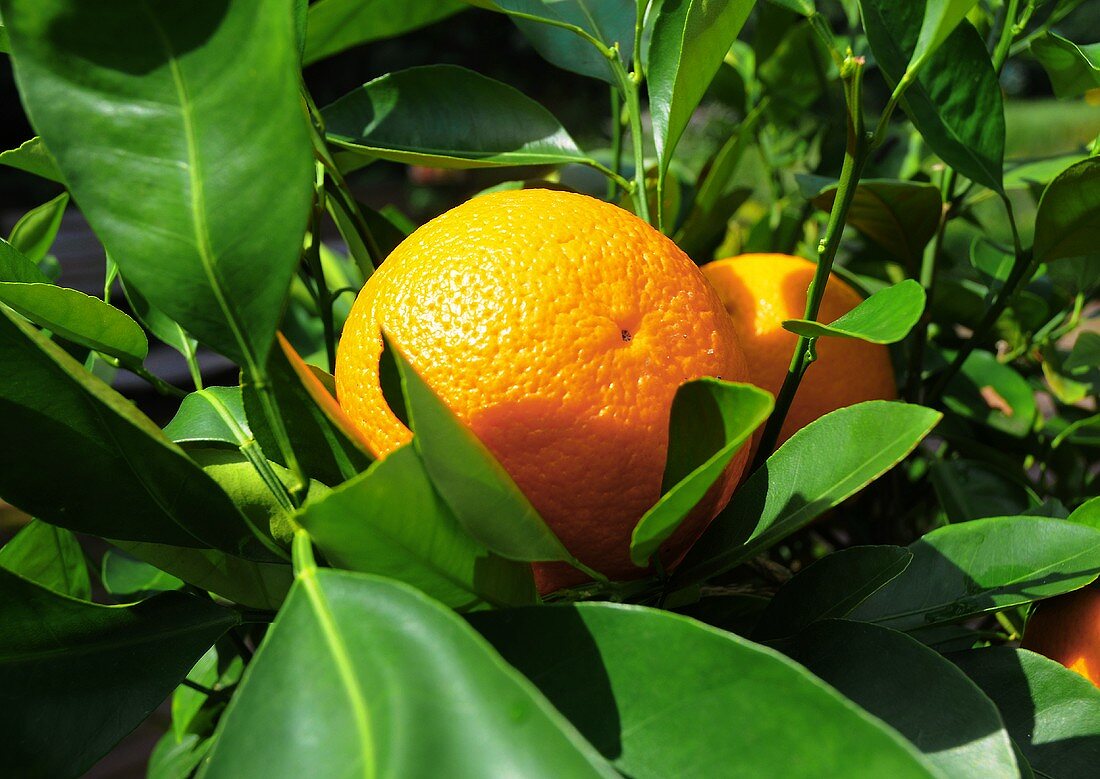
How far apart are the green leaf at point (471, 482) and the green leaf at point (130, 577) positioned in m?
0.36

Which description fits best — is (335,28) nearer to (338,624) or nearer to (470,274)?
(470,274)

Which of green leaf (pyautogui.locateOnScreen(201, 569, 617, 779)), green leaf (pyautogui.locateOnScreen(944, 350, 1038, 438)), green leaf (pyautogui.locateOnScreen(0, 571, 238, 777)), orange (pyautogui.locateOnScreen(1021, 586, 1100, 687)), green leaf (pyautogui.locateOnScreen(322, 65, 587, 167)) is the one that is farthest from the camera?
green leaf (pyautogui.locateOnScreen(944, 350, 1038, 438))

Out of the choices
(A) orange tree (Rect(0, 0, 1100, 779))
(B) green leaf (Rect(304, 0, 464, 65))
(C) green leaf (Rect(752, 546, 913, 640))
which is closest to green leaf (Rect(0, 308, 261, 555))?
(A) orange tree (Rect(0, 0, 1100, 779))

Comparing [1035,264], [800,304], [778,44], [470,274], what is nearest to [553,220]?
[470,274]

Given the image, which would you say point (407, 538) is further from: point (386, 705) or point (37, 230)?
point (37, 230)

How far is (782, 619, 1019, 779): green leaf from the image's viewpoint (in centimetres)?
31

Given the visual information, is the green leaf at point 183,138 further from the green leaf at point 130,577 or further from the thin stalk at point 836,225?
the green leaf at point 130,577

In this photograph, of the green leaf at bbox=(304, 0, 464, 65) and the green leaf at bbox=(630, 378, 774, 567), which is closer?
the green leaf at bbox=(630, 378, 774, 567)

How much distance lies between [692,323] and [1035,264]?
26 cm

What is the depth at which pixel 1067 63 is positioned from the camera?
1.78ft

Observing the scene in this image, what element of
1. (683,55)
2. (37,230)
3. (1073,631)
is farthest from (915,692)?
(37,230)

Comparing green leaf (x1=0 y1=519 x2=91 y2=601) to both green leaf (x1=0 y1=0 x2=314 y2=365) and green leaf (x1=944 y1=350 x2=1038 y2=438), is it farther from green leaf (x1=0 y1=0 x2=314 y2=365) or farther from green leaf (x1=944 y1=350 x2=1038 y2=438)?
green leaf (x1=944 y1=350 x2=1038 y2=438)

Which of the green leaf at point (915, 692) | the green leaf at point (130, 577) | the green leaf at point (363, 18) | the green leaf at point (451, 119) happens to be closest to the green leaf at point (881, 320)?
the green leaf at point (915, 692)

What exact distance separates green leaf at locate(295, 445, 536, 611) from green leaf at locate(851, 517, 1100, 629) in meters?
0.18
